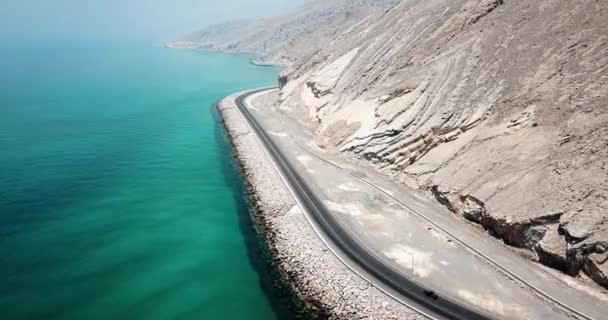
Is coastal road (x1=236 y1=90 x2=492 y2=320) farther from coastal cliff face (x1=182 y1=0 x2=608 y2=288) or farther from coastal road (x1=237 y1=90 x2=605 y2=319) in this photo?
coastal cliff face (x1=182 y1=0 x2=608 y2=288)

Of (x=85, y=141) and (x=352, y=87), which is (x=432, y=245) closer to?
(x=352, y=87)

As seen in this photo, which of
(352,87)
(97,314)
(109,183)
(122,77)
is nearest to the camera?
(97,314)

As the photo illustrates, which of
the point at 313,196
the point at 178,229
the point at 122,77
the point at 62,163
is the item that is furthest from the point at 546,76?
the point at 122,77

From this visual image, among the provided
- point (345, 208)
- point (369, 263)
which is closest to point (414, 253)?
point (369, 263)

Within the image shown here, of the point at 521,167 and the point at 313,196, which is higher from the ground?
the point at 521,167

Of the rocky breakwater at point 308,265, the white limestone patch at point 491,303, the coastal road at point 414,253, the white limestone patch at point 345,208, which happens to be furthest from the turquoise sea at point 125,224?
the white limestone patch at point 491,303

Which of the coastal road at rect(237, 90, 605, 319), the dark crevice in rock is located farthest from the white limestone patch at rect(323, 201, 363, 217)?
the dark crevice in rock

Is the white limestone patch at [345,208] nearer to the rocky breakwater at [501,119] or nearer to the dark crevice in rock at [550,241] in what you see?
the rocky breakwater at [501,119]
